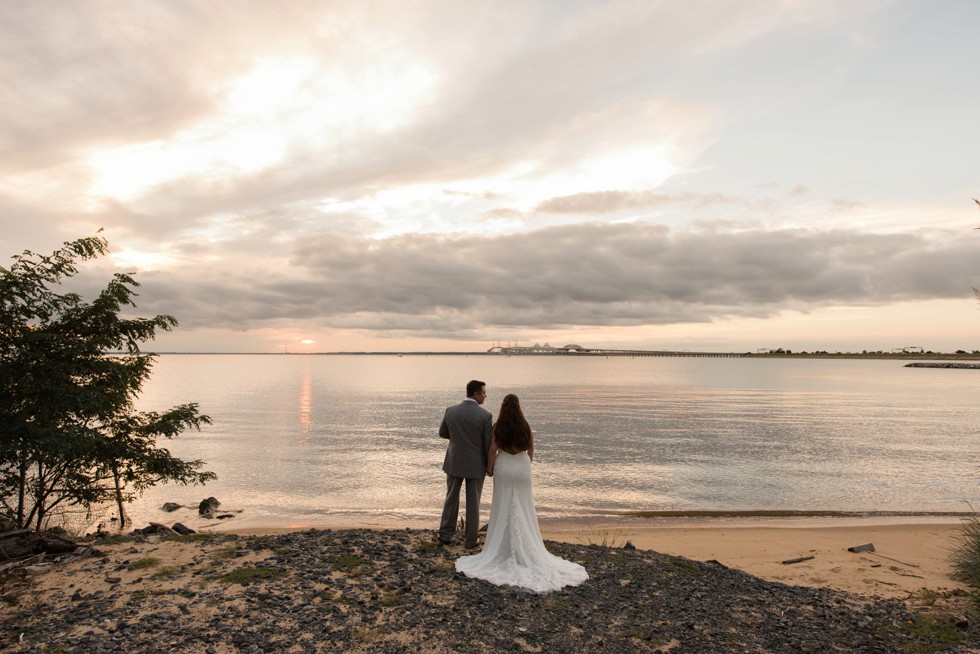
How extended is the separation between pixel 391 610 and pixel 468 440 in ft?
11.7

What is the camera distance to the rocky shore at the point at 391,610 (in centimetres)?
780

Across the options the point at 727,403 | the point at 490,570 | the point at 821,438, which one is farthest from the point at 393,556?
the point at 727,403

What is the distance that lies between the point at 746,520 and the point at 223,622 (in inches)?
725

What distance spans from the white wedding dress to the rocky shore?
20.1 inches

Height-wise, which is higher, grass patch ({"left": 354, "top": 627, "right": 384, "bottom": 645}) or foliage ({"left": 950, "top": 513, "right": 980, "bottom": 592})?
grass patch ({"left": 354, "top": 627, "right": 384, "bottom": 645})

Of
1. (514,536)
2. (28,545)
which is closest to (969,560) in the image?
(514,536)

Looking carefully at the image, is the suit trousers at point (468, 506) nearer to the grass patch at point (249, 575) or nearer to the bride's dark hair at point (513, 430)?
the bride's dark hair at point (513, 430)

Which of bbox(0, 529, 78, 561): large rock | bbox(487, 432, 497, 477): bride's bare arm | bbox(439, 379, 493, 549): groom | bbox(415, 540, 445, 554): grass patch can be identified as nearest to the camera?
bbox(0, 529, 78, 561): large rock

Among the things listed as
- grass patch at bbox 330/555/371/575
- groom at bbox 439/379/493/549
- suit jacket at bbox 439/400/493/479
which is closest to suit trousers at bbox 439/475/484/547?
groom at bbox 439/379/493/549

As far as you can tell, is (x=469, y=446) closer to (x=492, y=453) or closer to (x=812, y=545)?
(x=492, y=453)

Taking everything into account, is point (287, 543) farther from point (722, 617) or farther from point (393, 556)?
point (722, 617)

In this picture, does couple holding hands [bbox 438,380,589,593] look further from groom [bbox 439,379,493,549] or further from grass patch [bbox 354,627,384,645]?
grass patch [bbox 354,627,384,645]

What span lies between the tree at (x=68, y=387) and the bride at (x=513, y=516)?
819 cm

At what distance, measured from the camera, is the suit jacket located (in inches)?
448
